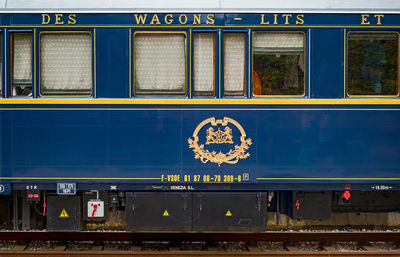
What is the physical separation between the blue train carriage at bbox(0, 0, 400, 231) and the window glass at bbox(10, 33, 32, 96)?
0.02 metres

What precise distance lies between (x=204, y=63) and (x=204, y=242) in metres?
2.84

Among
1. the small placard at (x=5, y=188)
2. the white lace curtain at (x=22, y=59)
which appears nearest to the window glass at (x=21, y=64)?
the white lace curtain at (x=22, y=59)

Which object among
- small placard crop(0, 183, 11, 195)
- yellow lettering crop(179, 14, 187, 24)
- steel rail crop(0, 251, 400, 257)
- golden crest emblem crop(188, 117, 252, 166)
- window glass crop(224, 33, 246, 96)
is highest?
yellow lettering crop(179, 14, 187, 24)

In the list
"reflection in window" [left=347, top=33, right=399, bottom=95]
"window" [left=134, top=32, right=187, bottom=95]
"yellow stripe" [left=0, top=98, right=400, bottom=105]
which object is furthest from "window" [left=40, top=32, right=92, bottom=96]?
"reflection in window" [left=347, top=33, right=399, bottom=95]

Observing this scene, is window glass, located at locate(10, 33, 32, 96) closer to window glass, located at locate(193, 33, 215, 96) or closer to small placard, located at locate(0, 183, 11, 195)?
small placard, located at locate(0, 183, 11, 195)

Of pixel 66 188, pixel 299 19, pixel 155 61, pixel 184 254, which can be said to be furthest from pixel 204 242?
pixel 299 19

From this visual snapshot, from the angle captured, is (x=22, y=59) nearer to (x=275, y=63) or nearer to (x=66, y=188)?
(x=66, y=188)

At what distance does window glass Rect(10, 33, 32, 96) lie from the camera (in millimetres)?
6164

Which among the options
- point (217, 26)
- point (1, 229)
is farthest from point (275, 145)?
point (1, 229)

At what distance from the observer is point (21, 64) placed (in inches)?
244

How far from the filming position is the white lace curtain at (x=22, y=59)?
20.2 ft

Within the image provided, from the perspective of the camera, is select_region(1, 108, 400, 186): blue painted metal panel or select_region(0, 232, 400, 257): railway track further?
select_region(0, 232, 400, 257): railway track

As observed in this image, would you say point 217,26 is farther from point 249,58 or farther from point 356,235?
point 356,235

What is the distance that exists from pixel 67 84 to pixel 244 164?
8.70ft
